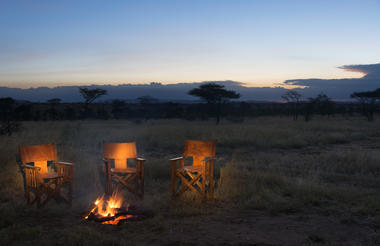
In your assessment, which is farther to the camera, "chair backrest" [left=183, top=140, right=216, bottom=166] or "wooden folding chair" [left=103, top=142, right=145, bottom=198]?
"chair backrest" [left=183, top=140, right=216, bottom=166]

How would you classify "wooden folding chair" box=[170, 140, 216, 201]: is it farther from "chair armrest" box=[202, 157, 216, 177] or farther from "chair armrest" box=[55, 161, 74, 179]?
"chair armrest" box=[55, 161, 74, 179]

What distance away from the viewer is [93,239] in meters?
Result: 3.43

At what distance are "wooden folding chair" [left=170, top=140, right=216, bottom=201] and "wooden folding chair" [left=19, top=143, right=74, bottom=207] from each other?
5.32ft

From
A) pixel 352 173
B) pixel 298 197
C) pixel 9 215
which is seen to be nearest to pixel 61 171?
pixel 9 215

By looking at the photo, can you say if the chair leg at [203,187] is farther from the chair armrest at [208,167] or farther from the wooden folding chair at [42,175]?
the wooden folding chair at [42,175]

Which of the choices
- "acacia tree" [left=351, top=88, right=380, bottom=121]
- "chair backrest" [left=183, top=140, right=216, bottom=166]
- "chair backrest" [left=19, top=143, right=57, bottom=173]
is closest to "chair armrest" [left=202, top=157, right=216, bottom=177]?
"chair backrest" [left=183, top=140, right=216, bottom=166]

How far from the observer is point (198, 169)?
207 inches

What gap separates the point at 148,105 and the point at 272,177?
39529mm

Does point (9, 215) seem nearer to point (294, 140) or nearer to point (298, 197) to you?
point (298, 197)

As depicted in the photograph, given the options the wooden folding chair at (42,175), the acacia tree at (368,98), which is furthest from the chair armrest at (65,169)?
the acacia tree at (368,98)

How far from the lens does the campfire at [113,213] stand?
4.16m

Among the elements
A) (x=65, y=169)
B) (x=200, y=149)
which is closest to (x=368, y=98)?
(x=200, y=149)

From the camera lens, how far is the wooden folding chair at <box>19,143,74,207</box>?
4762 millimetres

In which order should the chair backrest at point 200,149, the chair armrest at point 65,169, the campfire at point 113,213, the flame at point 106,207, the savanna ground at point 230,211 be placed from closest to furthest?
the savanna ground at point 230,211, the campfire at point 113,213, the flame at point 106,207, the chair armrest at point 65,169, the chair backrest at point 200,149
